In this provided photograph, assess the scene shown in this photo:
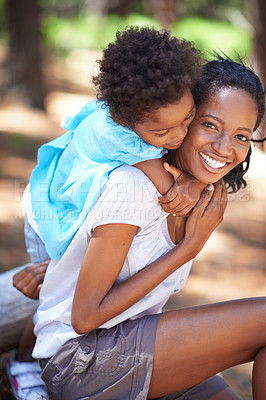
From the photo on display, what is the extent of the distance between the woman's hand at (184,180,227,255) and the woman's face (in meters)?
0.11

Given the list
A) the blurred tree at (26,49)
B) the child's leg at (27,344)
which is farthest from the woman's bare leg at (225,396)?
the blurred tree at (26,49)

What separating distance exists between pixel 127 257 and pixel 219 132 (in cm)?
58

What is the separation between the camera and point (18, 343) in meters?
2.62

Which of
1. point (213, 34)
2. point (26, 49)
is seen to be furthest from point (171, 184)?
point (213, 34)

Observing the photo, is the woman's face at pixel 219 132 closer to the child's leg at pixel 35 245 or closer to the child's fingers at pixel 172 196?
the child's fingers at pixel 172 196

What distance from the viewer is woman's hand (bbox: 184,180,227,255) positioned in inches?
74.5

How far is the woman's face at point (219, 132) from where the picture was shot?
1799 mm

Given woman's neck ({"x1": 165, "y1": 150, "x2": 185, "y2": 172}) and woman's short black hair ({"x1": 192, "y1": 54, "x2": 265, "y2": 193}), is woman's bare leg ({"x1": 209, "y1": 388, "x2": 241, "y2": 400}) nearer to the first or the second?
woman's neck ({"x1": 165, "y1": 150, "x2": 185, "y2": 172})

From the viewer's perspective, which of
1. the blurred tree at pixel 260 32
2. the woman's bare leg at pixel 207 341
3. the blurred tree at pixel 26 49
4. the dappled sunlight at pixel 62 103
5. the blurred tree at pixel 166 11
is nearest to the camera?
the woman's bare leg at pixel 207 341

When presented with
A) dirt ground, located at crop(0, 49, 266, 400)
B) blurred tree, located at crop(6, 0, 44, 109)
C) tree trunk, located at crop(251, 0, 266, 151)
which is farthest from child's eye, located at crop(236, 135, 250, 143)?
blurred tree, located at crop(6, 0, 44, 109)

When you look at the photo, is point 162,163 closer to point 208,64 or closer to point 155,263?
point 155,263

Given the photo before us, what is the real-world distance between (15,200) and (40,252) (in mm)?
2747

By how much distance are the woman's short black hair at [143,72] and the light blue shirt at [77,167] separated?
0.10 m

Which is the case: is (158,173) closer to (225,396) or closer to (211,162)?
(211,162)
